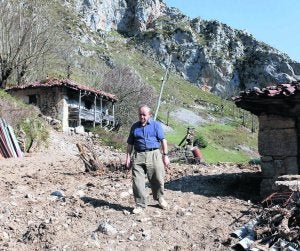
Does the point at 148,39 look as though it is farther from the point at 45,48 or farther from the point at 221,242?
the point at 221,242

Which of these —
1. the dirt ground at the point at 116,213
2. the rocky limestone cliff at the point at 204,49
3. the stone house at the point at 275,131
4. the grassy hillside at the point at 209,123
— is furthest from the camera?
the rocky limestone cliff at the point at 204,49

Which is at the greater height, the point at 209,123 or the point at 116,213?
the point at 209,123

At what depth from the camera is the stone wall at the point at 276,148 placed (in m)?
8.38

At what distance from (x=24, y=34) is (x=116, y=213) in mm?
25233

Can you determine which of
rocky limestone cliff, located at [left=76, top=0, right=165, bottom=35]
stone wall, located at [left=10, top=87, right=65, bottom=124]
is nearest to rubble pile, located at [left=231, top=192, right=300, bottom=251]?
stone wall, located at [left=10, top=87, right=65, bottom=124]

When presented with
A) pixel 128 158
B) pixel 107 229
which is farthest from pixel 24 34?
pixel 107 229

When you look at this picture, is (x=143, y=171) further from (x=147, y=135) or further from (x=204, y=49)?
(x=204, y=49)

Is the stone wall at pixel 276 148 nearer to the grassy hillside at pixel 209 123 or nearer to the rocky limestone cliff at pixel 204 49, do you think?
the grassy hillside at pixel 209 123

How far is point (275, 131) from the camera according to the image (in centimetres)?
855

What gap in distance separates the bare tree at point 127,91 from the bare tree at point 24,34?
10.0 meters

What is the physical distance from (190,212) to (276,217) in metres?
1.55

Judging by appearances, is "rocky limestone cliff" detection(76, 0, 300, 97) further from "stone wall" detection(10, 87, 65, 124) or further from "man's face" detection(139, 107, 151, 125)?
"man's face" detection(139, 107, 151, 125)

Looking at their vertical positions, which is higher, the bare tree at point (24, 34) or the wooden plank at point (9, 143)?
the bare tree at point (24, 34)

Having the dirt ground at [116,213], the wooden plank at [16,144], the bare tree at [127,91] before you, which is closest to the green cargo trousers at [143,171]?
the dirt ground at [116,213]
